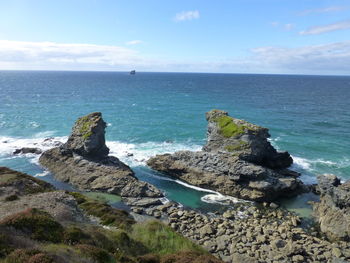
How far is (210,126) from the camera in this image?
181ft

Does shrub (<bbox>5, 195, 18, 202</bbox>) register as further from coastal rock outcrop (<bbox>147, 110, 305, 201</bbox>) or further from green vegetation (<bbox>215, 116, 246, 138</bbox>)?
green vegetation (<bbox>215, 116, 246, 138</bbox>)

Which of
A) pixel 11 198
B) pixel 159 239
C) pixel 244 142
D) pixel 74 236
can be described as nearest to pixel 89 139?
pixel 11 198

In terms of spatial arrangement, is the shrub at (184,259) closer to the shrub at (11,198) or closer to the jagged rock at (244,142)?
the shrub at (11,198)

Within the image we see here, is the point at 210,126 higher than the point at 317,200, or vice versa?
the point at 210,126

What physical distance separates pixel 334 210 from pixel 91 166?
117 feet

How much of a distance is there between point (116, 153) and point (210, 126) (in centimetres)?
2050

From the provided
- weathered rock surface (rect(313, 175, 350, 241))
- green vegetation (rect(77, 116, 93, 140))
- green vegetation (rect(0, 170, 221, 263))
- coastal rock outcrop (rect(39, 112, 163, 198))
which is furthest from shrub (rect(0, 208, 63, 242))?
green vegetation (rect(77, 116, 93, 140))

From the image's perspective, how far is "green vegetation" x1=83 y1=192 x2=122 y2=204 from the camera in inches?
1619

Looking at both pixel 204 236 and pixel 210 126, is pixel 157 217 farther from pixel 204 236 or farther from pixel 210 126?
pixel 210 126

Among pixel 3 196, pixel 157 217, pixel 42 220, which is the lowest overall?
pixel 157 217

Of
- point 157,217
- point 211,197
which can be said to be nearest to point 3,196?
point 157,217

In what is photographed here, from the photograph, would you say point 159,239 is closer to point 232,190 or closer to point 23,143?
point 232,190

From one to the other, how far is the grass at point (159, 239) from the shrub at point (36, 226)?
7.41m

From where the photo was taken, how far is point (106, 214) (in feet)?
107
